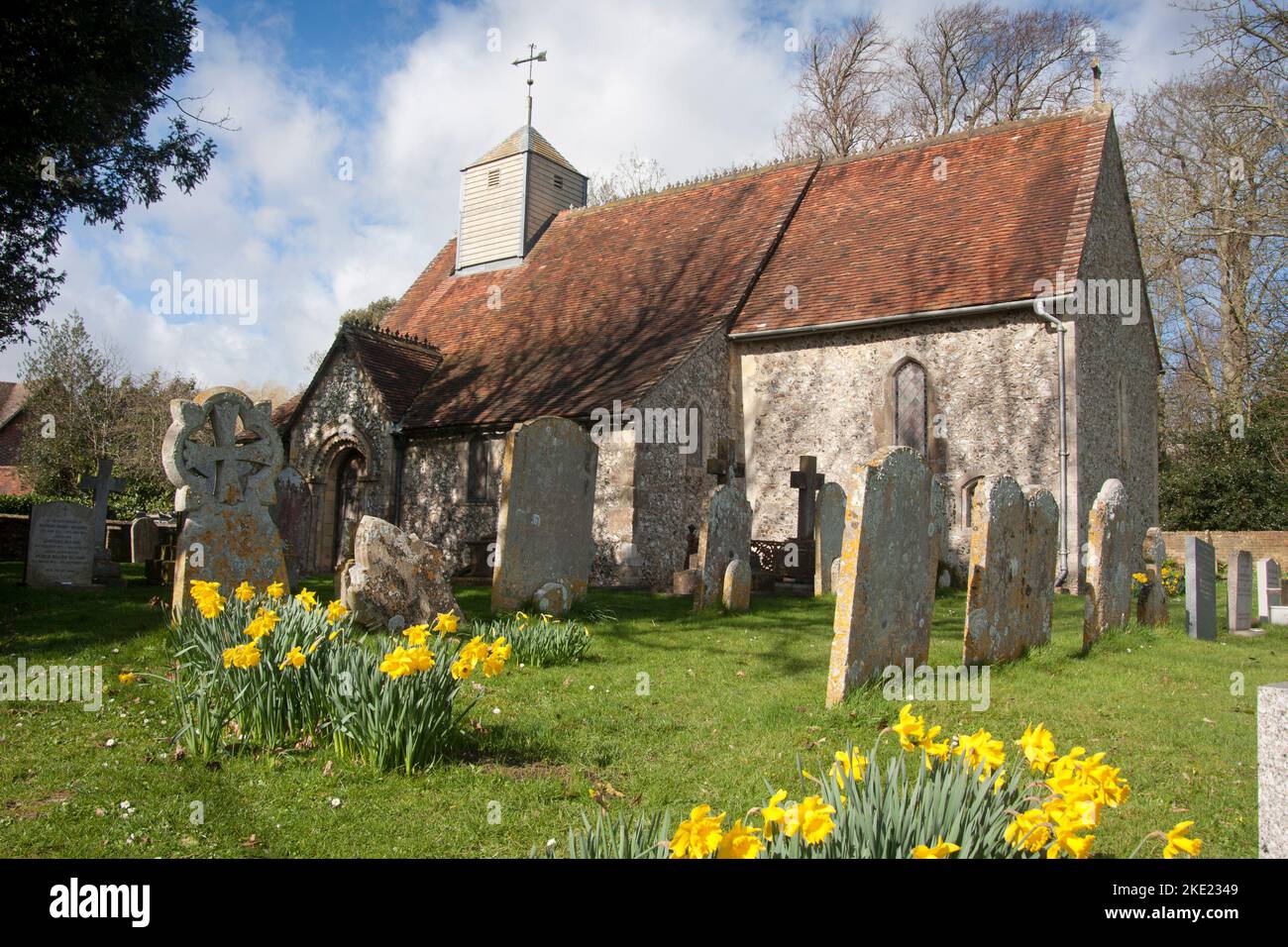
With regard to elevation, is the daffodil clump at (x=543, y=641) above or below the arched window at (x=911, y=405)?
below

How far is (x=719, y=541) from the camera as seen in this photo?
35.5 ft

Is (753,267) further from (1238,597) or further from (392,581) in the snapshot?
(392,581)

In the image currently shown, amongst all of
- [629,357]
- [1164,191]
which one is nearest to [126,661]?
[629,357]

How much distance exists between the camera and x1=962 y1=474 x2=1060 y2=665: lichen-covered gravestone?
22.9ft

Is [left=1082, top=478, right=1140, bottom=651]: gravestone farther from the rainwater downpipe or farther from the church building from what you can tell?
the church building

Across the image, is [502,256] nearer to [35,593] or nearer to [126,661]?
[35,593]

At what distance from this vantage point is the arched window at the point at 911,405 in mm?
15477

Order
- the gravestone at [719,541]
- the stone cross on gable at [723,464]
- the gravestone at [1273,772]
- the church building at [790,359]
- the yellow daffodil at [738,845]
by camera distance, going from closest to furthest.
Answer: the yellow daffodil at [738,845], the gravestone at [1273,772], the gravestone at [719,541], the stone cross on gable at [723,464], the church building at [790,359]

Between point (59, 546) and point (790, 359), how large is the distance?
38.6ft

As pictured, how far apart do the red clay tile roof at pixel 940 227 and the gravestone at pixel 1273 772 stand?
1300cm

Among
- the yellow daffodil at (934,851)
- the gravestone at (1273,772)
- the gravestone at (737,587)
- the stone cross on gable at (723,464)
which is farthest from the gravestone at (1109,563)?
the yellow daffodil at (934,851)

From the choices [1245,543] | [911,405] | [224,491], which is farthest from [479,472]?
[1245,543]

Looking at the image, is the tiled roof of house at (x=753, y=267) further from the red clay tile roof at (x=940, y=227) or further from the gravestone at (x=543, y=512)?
the gravestone at (x=543, y=512)

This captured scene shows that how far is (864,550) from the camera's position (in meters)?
6.02
